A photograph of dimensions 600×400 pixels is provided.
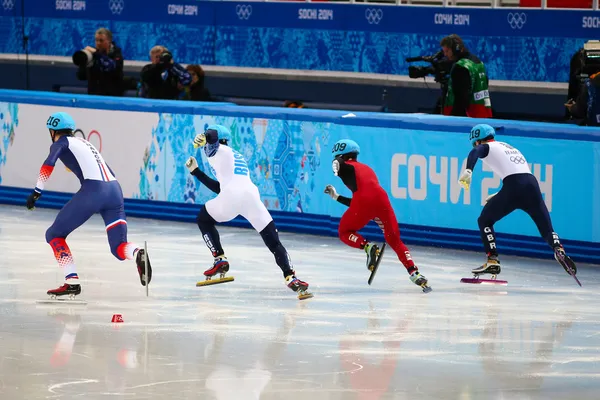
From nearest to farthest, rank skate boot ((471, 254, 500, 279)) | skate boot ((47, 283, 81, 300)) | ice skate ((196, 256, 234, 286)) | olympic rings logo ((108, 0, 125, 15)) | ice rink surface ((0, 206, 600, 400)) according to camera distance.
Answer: ice rink surface ((0, 206, 600, 400))
skate boot ((47, 283, 81, 300))
ice skate ((196, 256, 234, 286))
skate boot ((471, 254, 500, 279))
olympic rings logo ((108, 0, 125, 15))

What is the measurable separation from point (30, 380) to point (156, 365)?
98cm

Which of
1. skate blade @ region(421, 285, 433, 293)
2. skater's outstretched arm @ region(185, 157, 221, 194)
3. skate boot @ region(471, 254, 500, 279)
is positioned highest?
skater's outstretched arm @ region(185, 157, 221, 194)

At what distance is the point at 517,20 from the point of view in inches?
797

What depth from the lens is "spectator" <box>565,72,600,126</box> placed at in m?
16.3

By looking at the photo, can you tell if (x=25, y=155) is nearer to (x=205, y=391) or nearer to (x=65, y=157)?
(x=65, y=157)

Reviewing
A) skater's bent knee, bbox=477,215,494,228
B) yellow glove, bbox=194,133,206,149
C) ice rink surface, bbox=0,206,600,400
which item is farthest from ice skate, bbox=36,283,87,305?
skater's bent knee, bbox=477,215,494,228

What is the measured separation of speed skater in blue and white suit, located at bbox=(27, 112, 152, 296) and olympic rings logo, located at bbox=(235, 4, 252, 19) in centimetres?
968

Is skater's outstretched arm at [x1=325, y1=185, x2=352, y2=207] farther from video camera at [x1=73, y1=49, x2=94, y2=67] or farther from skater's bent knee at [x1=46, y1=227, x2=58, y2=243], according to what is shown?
video camera at [x1=73, y1=49, x2=94, y2=67]

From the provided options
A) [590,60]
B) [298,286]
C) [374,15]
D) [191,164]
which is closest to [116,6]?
[374,15]

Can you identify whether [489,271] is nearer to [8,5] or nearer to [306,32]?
[306,32]

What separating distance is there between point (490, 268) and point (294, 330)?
346 centimetres

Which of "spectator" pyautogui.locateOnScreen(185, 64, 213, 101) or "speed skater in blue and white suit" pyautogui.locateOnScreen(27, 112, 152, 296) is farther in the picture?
"spectator" pyautogui.locateOnScreen(185, 64, 213, 101)

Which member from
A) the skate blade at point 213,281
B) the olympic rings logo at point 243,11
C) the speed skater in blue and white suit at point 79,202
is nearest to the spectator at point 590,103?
the skate blade at point 213,281

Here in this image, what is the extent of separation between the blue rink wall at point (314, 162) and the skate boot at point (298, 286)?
369 cm
